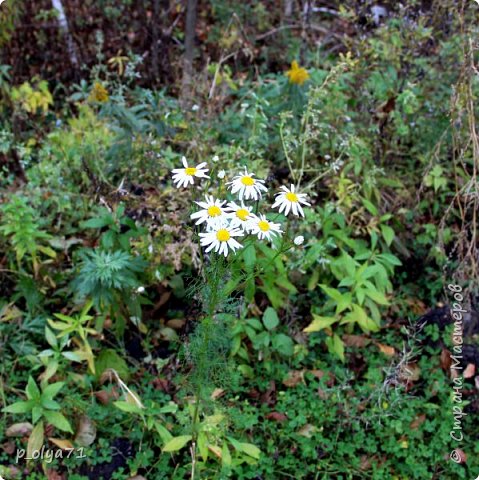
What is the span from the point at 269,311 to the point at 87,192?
127 centimetres

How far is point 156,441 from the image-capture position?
2.54 meters

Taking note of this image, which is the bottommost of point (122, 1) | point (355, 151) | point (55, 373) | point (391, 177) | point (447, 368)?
point (447, 368)

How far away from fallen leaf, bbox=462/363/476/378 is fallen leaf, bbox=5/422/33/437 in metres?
1.96

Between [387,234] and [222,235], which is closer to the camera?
[222,235]

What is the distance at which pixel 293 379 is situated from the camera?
9.32ft

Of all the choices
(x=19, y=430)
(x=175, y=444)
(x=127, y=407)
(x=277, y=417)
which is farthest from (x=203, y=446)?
(x=19, y=430)

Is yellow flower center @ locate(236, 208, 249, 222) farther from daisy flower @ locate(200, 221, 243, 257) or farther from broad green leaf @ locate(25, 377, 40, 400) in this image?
broad green leaf @ locate(25, 377, 40, 400)

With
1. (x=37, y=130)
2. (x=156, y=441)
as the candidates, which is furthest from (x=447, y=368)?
(x=37, y=130)

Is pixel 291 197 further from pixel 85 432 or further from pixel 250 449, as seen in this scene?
pixel 85 432

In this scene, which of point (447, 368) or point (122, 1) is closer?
point (447, 368)

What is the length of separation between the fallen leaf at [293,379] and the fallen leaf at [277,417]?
6.4 inches

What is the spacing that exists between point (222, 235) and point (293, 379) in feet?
3.89

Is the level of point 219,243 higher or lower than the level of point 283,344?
higher

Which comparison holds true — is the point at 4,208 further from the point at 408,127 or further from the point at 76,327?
the point at 408,127
